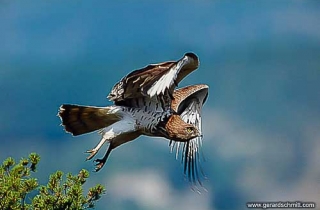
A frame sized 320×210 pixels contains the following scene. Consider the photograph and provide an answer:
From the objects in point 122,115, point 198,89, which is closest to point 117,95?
point 122,115

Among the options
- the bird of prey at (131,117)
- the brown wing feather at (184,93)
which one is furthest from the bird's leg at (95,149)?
the brown wing feather at (184,93)

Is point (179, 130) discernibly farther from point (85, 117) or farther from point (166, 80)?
point (85, 117)

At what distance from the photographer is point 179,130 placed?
4.75 metres

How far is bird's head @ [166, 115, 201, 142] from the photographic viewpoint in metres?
4.75

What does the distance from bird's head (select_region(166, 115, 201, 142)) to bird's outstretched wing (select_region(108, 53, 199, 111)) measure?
0.14 m

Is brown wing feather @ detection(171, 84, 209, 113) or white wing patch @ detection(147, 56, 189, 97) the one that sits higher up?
brown wing feather @ detection(171, 84, 209, 113)

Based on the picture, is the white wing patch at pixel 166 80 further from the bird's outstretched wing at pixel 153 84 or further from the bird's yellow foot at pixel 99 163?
the bird's yellow foot at pixel 99 163

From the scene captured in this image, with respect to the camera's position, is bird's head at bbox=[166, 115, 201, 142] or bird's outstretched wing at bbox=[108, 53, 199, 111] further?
bird's head at bbox=[166, 115, 201, 142]

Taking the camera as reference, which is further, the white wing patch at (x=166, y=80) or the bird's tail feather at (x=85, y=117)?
the bird's tail feather at (x=85, y=117)

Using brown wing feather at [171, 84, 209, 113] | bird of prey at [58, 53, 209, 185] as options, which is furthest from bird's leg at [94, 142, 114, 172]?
brown wing feather at [171, 84, 209, 113]

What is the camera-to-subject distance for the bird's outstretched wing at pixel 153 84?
4297 mm

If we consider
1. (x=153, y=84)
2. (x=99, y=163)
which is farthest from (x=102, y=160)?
(x=153, y=84)

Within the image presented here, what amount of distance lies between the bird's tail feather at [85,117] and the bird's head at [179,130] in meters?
0.40

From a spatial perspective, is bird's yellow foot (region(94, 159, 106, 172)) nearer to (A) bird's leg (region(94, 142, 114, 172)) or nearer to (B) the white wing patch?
(A) bird's leg (region(94, 142, 114, 172))
